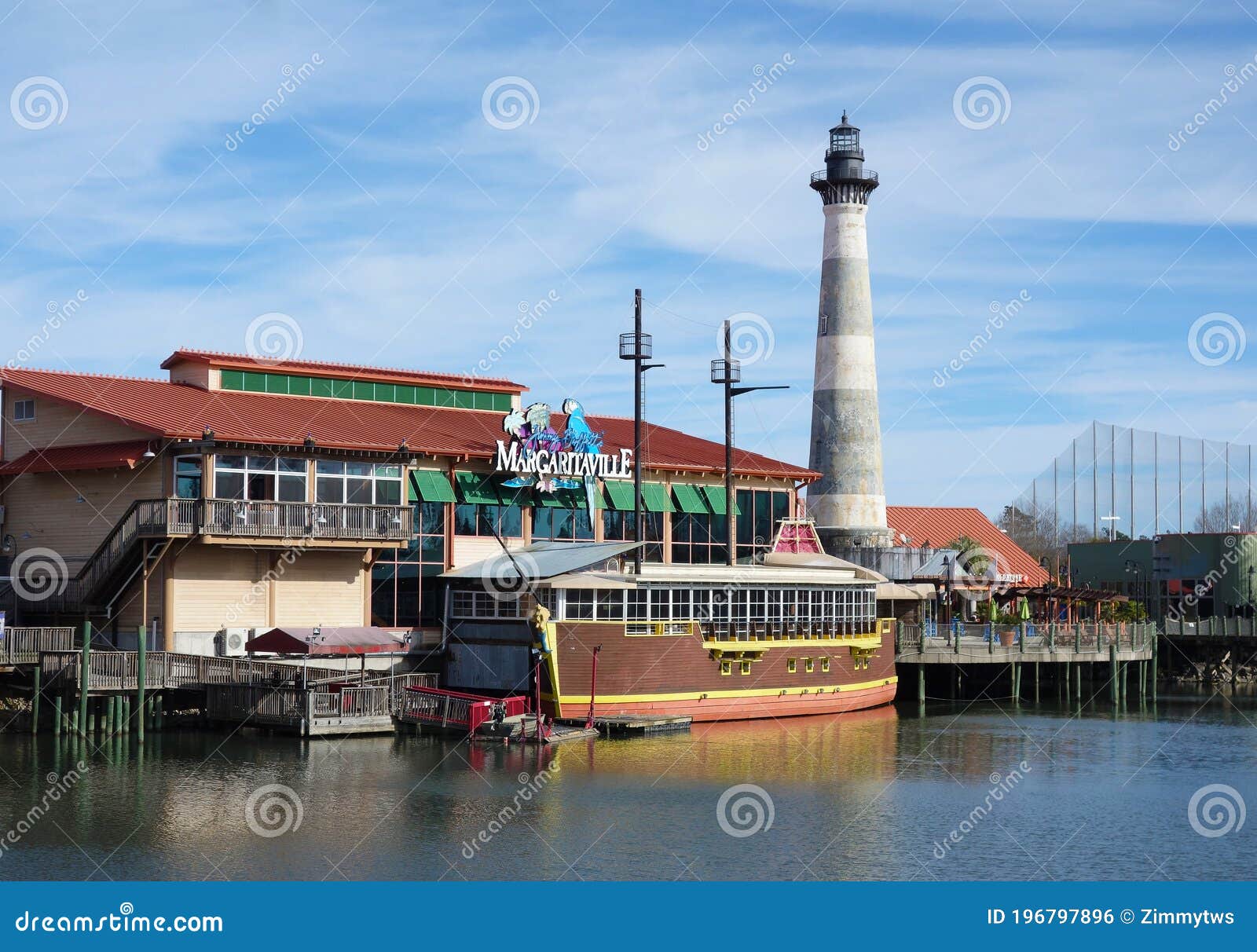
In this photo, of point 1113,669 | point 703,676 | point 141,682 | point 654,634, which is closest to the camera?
point 141,682

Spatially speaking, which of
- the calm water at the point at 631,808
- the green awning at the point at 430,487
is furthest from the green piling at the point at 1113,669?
the green awning at the point at 430,487

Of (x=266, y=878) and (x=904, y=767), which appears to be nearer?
(x=266, y=878)

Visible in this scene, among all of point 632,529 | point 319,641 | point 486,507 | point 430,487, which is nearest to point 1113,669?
point 632,529

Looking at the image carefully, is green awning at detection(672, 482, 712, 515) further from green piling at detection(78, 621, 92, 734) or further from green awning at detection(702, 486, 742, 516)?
green piling at detection(78, 621, 92, 734)

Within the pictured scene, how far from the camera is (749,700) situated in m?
52.9

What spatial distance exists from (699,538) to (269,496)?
1952cm

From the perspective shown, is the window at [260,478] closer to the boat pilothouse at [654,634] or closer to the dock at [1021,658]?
the boat pilothouse at [654,634]

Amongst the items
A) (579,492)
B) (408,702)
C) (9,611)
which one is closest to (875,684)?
(579,492)

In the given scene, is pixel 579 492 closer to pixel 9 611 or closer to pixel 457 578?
pixel 457 578

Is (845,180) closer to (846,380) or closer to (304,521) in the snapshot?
(846,380)

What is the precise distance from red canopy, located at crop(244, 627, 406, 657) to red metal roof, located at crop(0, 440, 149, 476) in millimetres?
6865

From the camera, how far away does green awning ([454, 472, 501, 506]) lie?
5544cm

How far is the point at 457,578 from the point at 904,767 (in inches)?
667

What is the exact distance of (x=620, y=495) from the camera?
60.5 m
